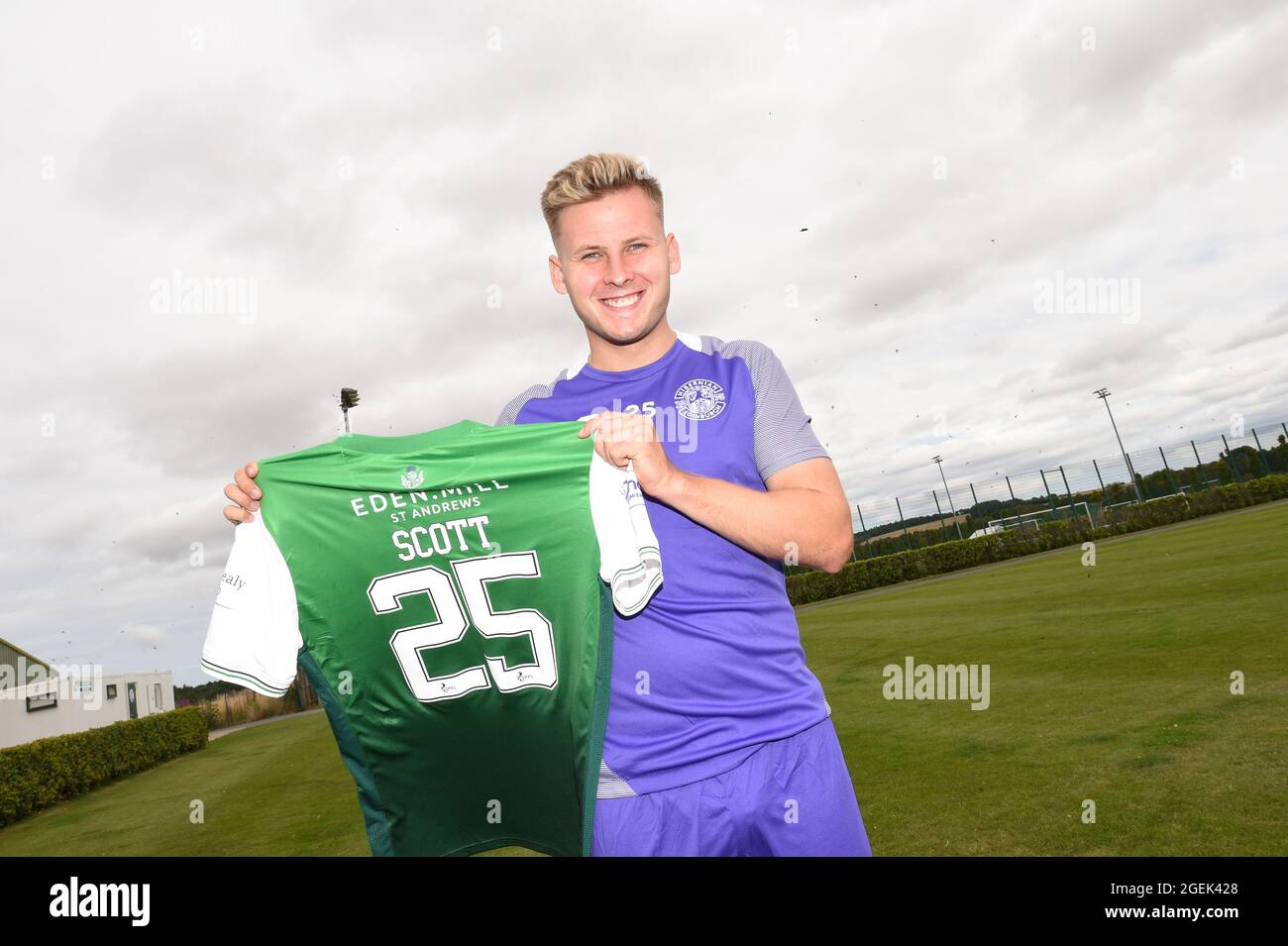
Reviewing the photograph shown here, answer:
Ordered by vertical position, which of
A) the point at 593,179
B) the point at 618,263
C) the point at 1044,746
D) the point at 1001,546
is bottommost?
the point at 1044,746

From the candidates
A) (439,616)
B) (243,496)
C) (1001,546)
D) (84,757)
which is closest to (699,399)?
(439,616)

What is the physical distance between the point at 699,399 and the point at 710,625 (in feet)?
2.44

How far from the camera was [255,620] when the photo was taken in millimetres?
2854

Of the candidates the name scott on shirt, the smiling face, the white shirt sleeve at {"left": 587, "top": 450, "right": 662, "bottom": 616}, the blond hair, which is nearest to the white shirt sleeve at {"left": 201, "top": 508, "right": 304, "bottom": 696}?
the name scott on shirt

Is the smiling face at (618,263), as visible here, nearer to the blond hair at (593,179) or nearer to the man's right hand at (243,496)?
the blond hair at (593,179)

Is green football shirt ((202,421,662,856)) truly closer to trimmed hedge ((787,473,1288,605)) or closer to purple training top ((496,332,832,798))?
purple training top ((496,332,832,798))

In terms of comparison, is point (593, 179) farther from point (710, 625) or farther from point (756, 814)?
point (756, 814)

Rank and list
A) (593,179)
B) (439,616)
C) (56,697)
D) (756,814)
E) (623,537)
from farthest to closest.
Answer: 1. (56,697)
2. (439,616)
3. (593,179)
4. (623,537)
5. (756,814)

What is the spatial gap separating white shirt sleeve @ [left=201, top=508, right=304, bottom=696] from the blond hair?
1.59 metres

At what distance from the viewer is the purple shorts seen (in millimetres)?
2318

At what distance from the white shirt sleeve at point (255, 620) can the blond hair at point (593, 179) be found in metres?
1.59

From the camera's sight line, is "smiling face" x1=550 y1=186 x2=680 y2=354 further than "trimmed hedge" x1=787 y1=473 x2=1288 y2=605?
No

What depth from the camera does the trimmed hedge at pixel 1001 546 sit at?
1452 inches
